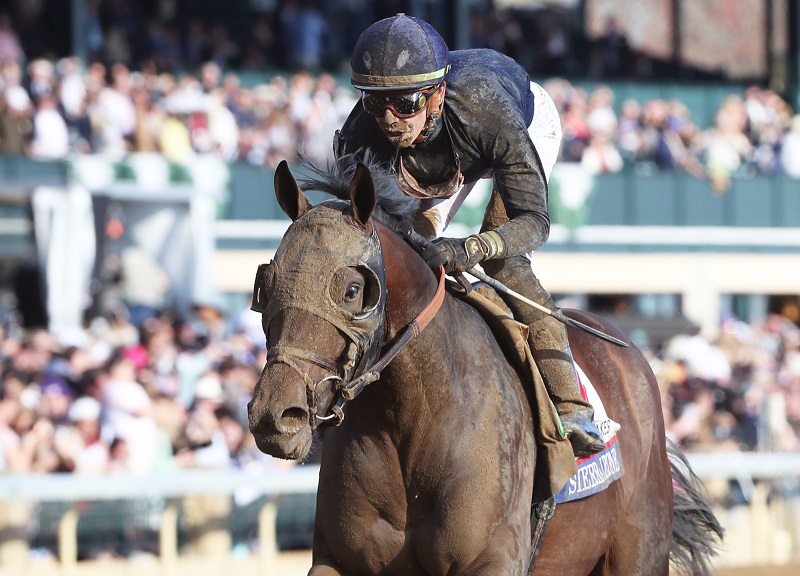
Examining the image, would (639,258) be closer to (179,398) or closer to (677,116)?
(677,116)

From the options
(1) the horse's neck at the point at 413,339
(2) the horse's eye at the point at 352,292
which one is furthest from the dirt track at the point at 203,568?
(2) the horse's eye at the point at 352,292

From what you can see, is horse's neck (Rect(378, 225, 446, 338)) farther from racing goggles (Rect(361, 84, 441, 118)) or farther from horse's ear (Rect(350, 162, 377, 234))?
racing goggles (Rect(361, 84, 441, 118))

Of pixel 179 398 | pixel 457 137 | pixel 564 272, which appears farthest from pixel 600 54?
pixel 457 137

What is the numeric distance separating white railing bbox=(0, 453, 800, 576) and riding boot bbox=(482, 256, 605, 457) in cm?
334

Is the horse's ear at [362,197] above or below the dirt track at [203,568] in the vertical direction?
above

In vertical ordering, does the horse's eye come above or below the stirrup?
above

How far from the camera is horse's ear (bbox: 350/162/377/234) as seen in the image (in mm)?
3523

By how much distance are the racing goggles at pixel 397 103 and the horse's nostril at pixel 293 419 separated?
3.53 ft

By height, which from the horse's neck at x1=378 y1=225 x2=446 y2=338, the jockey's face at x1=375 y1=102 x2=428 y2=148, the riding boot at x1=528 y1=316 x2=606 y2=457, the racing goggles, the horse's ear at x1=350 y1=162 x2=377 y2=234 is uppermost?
the racing goggles

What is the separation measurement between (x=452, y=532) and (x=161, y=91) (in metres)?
10.8

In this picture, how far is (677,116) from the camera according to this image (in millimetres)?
17500

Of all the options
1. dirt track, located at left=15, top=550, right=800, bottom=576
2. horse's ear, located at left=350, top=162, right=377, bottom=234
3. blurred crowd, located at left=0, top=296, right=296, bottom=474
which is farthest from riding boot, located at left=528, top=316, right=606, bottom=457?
blurred crowd, located at left=0, top=296, right=296, bottom=474

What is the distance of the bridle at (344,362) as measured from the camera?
3.30 metres

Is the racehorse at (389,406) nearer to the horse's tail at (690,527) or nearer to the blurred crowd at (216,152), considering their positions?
the blurred crowd at (216,152)
